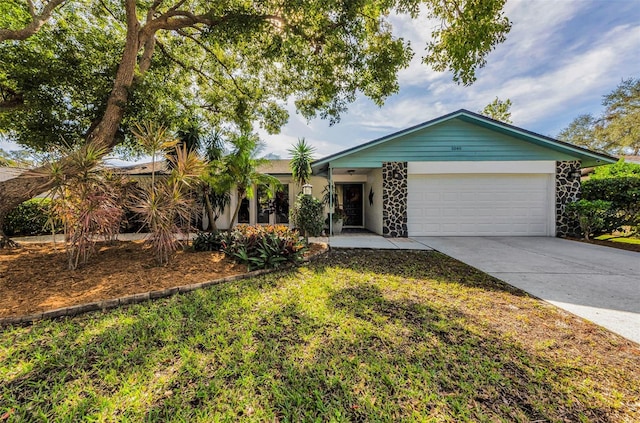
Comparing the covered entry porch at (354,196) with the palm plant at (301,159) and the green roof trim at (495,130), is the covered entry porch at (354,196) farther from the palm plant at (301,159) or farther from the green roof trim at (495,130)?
the green roof trim at (495,130)

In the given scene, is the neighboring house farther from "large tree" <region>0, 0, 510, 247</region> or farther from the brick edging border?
the brick edging border

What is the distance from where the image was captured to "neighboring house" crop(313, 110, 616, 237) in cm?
956

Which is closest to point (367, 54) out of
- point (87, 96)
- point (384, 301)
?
point (384, 301)

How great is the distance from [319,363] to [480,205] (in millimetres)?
9958

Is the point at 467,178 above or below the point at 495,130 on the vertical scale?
below

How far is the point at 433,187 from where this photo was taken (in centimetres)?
998

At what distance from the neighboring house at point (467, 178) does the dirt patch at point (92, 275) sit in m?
6.05

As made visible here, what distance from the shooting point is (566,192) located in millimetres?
9570

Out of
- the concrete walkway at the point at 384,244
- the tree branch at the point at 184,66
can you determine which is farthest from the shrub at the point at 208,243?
the tree branch at the point at 184,66

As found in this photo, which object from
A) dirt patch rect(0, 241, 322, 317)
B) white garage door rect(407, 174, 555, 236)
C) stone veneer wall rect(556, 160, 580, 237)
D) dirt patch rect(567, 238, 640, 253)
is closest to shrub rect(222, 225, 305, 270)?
dirt patch rect(0, 241, 322, 317)

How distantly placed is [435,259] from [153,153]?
23.1 ft

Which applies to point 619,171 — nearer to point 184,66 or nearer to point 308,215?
point 308,215

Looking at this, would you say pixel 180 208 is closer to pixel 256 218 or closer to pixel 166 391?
pixel 166 391

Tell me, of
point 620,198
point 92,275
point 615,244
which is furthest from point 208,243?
point 620,198
